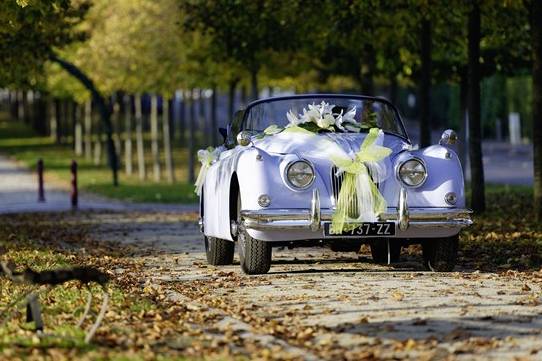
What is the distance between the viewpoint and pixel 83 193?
40969mm

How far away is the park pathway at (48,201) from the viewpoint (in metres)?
31.3

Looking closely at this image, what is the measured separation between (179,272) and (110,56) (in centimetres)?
3237

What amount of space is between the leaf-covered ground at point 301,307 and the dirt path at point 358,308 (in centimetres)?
1

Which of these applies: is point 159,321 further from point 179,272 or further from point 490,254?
point 490,254

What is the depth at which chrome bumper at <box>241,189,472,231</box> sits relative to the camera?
12906 millimetres

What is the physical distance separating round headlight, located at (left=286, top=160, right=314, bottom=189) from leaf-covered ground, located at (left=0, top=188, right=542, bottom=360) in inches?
34.7

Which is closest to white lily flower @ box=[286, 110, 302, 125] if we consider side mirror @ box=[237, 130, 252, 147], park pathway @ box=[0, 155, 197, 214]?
side mirror @ box=[237, 130, 252, 147]

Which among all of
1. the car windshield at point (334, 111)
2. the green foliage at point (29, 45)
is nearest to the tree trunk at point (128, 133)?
the green foliage at point (29, 45)

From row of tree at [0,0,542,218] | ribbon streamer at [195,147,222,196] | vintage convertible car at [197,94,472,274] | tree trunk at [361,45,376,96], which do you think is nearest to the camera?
vintage convertible car at [197,94,472,274]

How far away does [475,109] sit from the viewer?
22703 millimetres

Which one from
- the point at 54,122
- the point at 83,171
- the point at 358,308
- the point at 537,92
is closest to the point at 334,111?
the point at 358,308

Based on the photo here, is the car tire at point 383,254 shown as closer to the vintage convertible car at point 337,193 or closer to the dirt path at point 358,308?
the dirt path at point 358,308

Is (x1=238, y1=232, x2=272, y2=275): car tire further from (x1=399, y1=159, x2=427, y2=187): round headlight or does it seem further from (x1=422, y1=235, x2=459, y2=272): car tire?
(x1=422, y1=235, x2=459, y2=272): car tire

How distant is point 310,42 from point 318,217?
2078 centimetres
